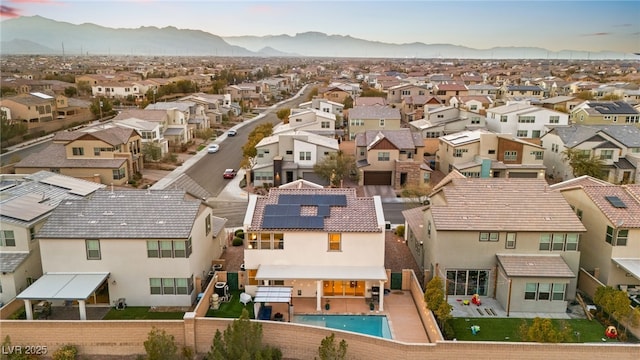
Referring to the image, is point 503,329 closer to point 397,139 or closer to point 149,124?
point 397,139

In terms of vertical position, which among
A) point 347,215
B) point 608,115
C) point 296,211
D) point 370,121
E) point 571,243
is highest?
point 608,115

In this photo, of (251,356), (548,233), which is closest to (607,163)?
(548,233)

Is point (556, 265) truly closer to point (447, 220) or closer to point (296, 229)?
point (447, 220)

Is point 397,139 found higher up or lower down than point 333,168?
higher up

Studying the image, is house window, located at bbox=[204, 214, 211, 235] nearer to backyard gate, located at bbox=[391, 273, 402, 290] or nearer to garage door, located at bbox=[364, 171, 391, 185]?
backyard gate, located at bbox=[391, 273, 402, 290]

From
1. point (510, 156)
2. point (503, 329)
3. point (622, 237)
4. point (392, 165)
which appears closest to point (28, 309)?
point (503, 329)

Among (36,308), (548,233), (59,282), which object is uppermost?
(548,233)

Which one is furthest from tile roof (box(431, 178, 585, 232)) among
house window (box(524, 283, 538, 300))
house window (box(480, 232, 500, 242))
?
house window (box(524, 283, 538, 300))
